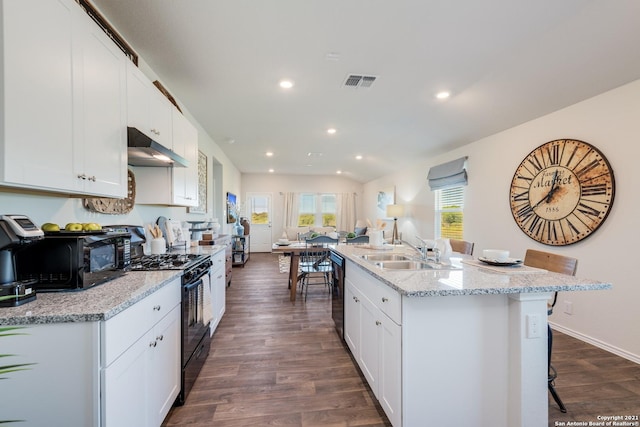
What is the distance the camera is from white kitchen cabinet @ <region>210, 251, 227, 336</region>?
2773 mm

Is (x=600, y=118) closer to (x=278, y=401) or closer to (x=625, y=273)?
(x=625, y=273)

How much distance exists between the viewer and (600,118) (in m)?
2.59

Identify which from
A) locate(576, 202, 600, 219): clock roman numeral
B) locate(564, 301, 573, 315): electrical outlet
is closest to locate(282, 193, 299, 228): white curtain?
locate(564, 301, 573, 315): electrical outlet

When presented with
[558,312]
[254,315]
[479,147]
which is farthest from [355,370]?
[479,147]

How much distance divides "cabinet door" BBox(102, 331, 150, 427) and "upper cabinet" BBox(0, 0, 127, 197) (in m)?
0.80

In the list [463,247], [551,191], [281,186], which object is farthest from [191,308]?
[281,186]

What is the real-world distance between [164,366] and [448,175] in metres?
4.59

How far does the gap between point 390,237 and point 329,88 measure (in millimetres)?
4640

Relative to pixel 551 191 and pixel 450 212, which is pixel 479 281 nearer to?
pixel 551 191

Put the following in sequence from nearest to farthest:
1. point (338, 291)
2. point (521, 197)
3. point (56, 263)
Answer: point (56, 263) < point (338, 291) < point (521, 197)

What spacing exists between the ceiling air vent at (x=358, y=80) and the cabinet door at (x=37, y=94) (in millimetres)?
2154

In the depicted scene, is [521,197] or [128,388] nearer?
[128,388]

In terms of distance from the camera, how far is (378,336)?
1.74 m

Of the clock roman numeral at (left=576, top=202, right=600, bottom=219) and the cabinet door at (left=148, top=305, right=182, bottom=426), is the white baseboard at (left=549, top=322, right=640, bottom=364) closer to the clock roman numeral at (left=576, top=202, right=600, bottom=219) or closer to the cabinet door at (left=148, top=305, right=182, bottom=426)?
the clock roman numeral at (left=576, top=202, right=600, bottom=219)
